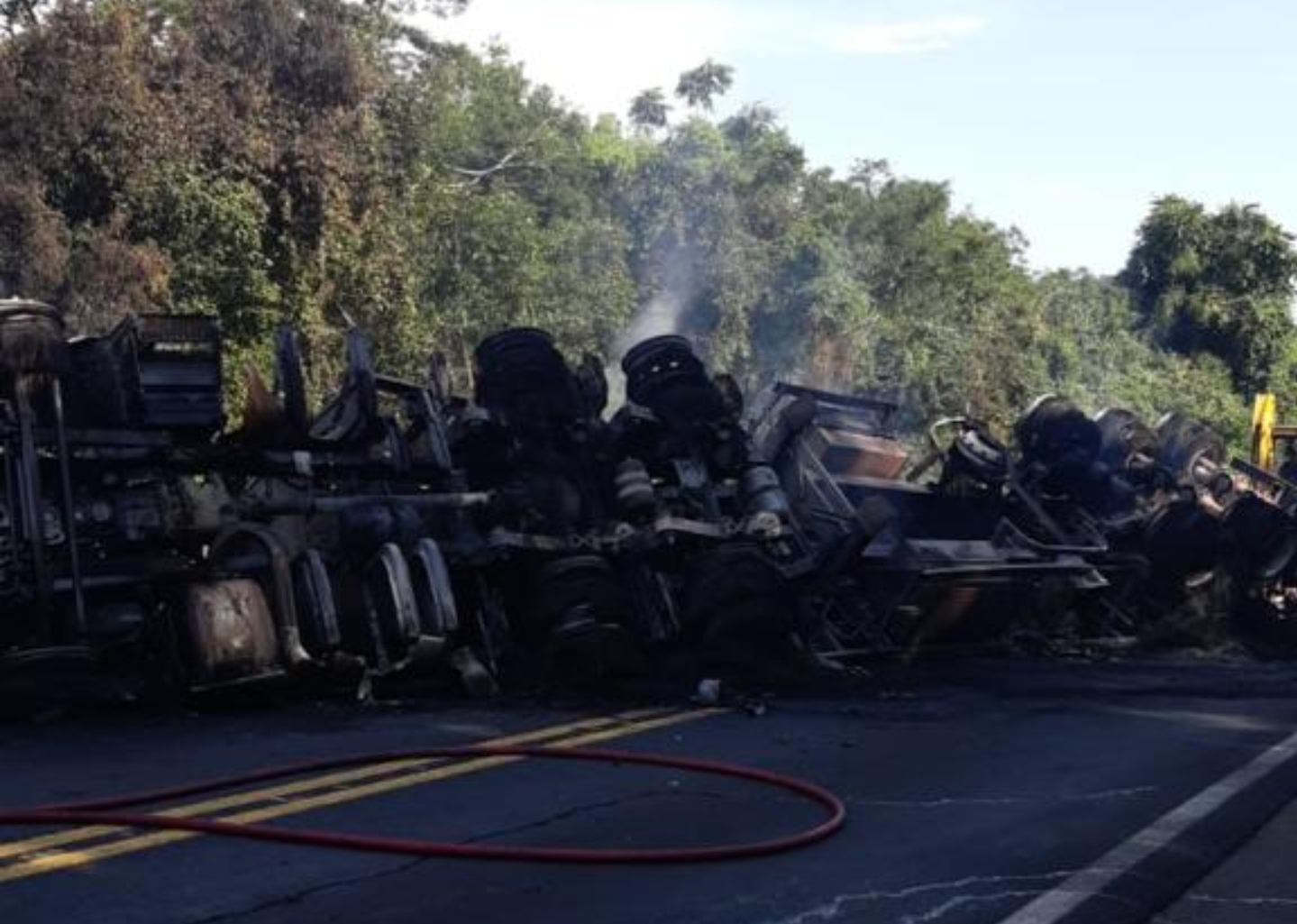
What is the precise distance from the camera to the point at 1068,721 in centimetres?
1017

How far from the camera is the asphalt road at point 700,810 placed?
553cm

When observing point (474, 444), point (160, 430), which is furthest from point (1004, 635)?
point (160, 430)

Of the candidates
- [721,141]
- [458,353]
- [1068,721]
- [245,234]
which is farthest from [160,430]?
[721,141]

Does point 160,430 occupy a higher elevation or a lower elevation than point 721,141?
lower

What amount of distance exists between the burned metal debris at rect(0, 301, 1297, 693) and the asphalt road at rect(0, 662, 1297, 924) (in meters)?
0.67

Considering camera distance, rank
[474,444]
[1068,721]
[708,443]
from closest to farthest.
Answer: [1068,721]
[474,444]
[708,443]

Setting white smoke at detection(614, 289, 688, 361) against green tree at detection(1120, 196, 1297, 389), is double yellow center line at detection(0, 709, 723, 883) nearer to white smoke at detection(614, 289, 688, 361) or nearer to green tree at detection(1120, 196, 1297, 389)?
white smoke at detection(614, 289, 688, 361)

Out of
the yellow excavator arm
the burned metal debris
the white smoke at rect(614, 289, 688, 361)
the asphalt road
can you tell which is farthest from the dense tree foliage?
the asphalt road

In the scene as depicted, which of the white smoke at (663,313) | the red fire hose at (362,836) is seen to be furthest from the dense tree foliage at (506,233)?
the red fire hose at (362,836)

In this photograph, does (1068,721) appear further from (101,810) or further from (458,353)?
(458,353)

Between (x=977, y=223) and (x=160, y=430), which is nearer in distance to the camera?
(x=160, y=430)

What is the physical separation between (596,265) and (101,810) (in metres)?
28.3

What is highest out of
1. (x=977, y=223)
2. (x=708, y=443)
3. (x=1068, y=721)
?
(x=977, y=223)

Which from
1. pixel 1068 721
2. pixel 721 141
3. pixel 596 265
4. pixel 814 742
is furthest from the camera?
pixel 721 141
